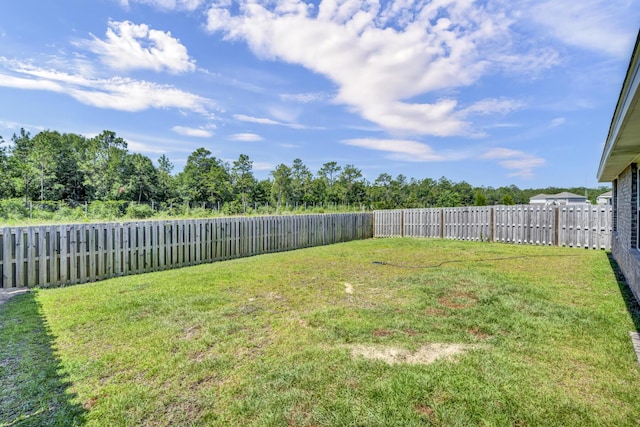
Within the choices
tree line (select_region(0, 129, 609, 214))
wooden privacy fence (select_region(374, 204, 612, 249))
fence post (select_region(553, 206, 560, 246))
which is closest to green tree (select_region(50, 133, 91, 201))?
tree line (select_region(0, 129, 609, 214))

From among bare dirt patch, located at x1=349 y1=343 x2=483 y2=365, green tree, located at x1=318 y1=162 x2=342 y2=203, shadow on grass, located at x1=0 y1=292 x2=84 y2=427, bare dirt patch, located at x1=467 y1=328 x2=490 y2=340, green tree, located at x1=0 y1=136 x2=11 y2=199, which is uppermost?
green tree, located at x1=318 y1=162 x2=342 y2=203

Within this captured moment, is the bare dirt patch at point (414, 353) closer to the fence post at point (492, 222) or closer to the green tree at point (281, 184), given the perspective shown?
the fence post at point (492, 222)

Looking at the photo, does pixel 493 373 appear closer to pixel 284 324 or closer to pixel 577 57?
pixel 284 324

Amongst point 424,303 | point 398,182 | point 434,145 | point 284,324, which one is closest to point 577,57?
point 424,303

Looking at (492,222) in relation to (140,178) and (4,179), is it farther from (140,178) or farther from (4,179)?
(4,179)

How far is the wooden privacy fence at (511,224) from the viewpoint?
33.2ft

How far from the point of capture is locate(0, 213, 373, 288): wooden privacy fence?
5516 millimetres

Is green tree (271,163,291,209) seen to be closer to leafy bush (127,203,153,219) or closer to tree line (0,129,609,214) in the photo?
tree line (0,129,609,214)

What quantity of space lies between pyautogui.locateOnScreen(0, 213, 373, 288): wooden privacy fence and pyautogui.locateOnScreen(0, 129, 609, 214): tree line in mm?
12769

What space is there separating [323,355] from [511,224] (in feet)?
40.6

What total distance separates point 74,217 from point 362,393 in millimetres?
18249

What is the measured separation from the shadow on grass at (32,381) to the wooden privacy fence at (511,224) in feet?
44.7

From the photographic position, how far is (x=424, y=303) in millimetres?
4328

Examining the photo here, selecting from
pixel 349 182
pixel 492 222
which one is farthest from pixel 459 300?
pixel 349 182
